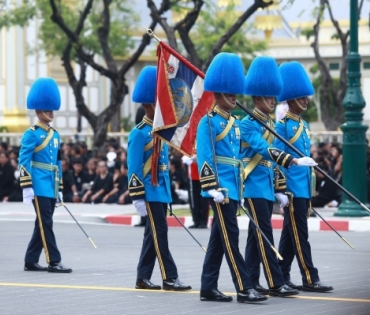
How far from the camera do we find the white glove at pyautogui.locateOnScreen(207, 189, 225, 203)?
9648 millimetres

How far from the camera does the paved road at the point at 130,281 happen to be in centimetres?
959

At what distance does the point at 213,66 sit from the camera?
998cm

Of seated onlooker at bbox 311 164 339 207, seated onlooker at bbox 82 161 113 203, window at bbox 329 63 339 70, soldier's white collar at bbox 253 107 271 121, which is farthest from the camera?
window at bbox 329 63 339 70

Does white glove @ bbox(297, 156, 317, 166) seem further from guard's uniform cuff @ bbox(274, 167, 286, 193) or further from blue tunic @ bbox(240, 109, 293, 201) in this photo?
guard's uniform cuff @ bbox(274, 167, 286, 193)

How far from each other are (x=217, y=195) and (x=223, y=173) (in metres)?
0.30

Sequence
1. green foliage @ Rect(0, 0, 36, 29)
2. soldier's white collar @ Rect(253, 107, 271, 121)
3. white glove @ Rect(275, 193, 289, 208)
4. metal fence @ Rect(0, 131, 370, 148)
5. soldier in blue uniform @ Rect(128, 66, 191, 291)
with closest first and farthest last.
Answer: soldier's white collar @ Rect(253, 107, 271, 121) < white glove @ Rect(275, 193, 289, 208) < soldier in blue uniform @ Rect(128, 66, 191, 291) < metal fence @ Rect(0, 131, 370, 148) < green foliage @ Rect(0, 0, 36, 29)

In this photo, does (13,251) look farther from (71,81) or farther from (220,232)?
(71,81)

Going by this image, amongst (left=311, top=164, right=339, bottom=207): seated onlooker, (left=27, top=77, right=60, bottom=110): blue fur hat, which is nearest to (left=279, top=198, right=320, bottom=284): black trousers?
(left=27, top=77, right=60, bottom=110): blue fur hat

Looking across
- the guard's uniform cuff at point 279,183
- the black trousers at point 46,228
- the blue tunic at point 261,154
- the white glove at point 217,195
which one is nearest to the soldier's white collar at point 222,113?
the blue tunic at point 261,154

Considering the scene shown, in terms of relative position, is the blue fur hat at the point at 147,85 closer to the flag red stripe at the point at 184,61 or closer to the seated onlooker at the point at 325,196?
the flag red stripe at the point at 184,61

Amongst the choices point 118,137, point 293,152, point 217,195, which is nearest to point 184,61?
point 293,152

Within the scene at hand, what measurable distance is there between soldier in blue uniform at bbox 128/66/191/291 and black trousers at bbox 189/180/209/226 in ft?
24.2

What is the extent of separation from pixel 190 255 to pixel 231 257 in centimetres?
427

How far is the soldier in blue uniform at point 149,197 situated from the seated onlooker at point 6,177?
14731 mm
